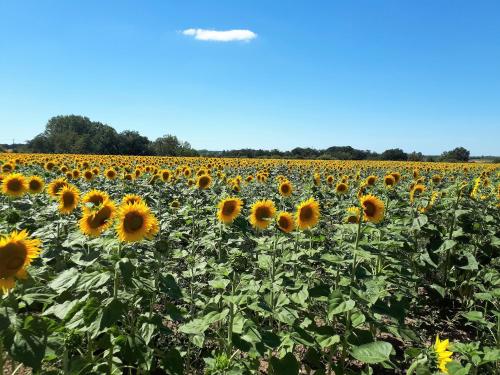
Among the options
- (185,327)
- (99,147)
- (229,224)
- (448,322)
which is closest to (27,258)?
(185,327)

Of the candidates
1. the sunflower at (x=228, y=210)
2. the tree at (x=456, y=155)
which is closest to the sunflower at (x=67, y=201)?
the sunflower at (x=228, y=210)

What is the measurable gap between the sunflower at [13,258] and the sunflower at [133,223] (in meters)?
0.62

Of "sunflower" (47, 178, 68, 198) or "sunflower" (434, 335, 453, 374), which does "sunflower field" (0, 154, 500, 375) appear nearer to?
"sunflower" (434, 335, 453, 374)

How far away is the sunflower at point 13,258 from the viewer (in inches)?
83.1

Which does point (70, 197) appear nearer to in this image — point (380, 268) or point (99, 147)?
point (380, 268)

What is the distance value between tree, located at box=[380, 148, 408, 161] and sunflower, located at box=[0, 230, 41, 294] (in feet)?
200

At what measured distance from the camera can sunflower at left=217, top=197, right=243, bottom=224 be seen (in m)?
4.64

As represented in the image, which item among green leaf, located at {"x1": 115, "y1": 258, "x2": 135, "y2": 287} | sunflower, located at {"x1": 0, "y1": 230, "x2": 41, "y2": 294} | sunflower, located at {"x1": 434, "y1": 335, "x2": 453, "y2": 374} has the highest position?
sunflower, located at {"x1": 0, "y1": 230, "x2": 41, "y2": 294}

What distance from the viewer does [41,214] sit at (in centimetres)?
493

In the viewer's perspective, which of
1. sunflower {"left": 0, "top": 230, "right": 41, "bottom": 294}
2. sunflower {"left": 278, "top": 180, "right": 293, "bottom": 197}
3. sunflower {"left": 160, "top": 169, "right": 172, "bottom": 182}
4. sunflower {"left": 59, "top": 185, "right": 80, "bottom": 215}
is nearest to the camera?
sunflower {"left": 0, "top": 230, "right": 41, "bottom": 294}

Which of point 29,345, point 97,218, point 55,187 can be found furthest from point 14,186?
point 29,345

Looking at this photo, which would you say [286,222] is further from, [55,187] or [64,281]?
[55,187]

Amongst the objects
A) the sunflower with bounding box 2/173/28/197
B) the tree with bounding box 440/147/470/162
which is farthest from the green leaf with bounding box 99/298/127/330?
the tree with bounding box 440/147/470/162

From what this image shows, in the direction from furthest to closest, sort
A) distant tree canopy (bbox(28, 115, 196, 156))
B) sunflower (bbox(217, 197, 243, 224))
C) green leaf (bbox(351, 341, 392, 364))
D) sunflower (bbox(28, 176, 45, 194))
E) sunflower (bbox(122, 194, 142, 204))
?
distant tree canopy (bbox(28, 115, 196, 156))
sunflower (bbox(28, 176, 45, 194))
sunflower (bbox(217, 197, 243, 224))
sunflower (bbox(122, 194, 142, 204))
green leaf (bbox(351, 341, 392, 364))
